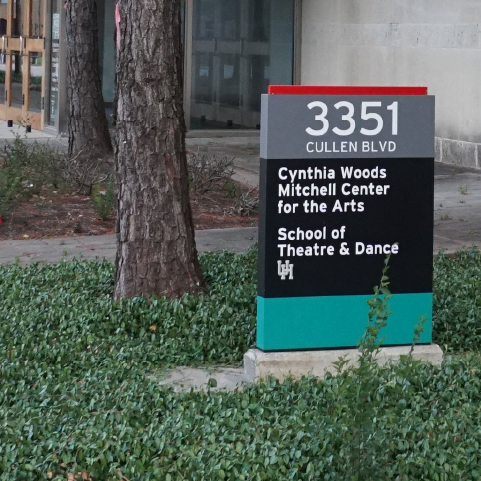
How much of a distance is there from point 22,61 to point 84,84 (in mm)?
7345

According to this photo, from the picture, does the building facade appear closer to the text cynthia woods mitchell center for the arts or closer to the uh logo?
the text cynthia woods mitchell center for the arts

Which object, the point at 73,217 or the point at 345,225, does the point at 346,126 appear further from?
the point at 73,217

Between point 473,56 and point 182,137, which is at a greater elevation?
point 473,56

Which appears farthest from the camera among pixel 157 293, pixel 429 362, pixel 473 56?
pixel 473 56

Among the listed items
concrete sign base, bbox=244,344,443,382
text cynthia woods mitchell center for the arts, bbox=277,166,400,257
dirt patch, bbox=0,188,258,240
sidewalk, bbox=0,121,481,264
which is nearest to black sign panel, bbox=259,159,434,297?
text cynthia woods mitchell center for the arts, bbox=277,166,400,257

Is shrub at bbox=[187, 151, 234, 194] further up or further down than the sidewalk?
further up

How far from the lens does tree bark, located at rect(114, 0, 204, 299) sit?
6.65 m

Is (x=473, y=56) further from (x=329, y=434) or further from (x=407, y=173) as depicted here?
(x=329, y=434)

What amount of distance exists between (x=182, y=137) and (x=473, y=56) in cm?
856

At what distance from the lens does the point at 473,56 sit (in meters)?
14.2

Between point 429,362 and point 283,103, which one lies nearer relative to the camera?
point 283,103

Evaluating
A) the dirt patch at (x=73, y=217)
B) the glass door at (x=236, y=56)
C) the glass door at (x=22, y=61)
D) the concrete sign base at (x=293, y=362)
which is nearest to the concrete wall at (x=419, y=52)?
the glass door at (x=236, y=56)

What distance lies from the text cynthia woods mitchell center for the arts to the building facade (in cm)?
980

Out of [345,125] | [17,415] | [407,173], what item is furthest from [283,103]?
[17,415]
